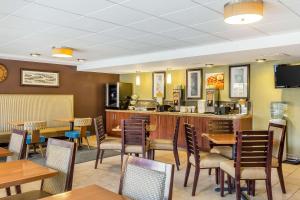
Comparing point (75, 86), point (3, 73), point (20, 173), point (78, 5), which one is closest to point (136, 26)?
point (78, 5)

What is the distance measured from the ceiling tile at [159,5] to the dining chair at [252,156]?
1.57 m

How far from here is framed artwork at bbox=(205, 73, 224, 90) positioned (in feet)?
22.7

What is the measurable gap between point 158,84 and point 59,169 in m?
6.20

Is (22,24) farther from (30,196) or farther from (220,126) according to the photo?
(220,126)

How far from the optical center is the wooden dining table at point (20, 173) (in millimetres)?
1919

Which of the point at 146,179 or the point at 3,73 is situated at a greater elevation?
the point at 3,73

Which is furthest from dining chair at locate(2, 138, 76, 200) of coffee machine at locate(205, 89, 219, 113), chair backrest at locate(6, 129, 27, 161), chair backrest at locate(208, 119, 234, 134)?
coffee machine at locate(205, 89, 219, 113)

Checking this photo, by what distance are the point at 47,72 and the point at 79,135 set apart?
2327mm

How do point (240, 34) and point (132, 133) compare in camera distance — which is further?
point (132, 133)

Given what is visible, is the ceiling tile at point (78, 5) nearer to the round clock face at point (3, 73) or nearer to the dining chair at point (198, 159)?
the dining chair at point (198, 159)

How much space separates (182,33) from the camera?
4141mm

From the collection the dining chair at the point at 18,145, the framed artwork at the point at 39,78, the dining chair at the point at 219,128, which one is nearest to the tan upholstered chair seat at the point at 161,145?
the dining chair at the point at 219,128

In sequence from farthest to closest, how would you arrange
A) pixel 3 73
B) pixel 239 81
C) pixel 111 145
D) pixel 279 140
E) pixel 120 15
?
pixel 3 73 → pixel 239 81 → pixel 111 145 → pixel 279 140 → pixel 120 15

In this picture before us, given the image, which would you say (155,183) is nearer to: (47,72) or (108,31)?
(108,31)
